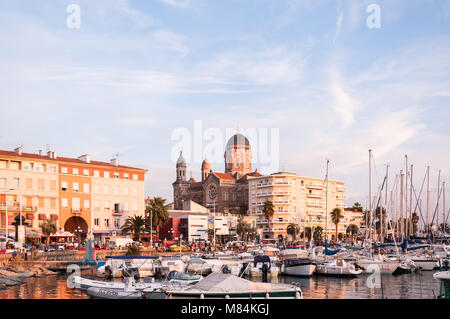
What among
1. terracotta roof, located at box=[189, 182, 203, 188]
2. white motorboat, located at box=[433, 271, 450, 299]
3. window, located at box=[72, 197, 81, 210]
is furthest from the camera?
terracotta roof, located at box=[189, 182, 203, 188]

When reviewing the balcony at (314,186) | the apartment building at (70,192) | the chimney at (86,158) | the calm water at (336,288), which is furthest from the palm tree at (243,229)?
the calm water at (336,288)

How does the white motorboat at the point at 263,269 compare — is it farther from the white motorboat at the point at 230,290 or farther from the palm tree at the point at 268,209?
the palm tree at the point at 268,209

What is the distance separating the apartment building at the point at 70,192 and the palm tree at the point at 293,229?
35813 millimetres

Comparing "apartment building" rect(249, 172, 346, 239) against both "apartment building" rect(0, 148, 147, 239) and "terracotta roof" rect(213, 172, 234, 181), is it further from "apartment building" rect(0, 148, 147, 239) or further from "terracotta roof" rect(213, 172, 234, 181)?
"apartment building" rect(0, 148, 147, 239)

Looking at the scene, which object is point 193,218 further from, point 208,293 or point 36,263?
point 208,293

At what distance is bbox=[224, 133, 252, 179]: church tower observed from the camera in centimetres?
13638

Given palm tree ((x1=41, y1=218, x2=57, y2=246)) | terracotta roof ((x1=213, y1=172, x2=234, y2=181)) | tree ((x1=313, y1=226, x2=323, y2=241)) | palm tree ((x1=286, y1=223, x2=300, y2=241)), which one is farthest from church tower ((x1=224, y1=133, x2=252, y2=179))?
palm tree ((x1=41, y1=218, x2=57, y2=246))

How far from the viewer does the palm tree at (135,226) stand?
7181cm

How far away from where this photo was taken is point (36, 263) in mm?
47719

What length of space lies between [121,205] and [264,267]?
3990 cm

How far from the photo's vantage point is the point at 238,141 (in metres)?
136

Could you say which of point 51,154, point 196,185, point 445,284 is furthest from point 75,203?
point 196,185

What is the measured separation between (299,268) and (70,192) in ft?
136
